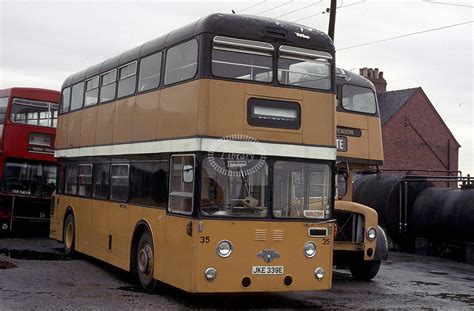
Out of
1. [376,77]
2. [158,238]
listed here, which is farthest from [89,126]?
[376,77]

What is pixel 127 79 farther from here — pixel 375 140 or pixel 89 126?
pixel 375 140

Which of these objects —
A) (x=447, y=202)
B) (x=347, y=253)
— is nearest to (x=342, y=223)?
(x=347, y=253)

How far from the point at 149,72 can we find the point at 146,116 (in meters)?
0.80

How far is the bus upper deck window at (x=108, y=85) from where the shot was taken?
13.3 m

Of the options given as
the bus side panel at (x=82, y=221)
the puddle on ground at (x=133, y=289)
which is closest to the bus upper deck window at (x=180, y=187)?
the puddle on ground at (x=133, y=289)

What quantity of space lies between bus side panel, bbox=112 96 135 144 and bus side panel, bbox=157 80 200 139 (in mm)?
1358

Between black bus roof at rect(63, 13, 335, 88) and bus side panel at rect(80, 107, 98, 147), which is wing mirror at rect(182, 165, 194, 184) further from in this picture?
bus side panel at rect(80, 107, 98, 147)

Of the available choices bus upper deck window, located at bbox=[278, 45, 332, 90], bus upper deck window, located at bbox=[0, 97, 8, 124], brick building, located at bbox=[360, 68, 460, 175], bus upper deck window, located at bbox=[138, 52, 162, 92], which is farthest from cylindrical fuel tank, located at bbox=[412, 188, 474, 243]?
brick building, located at bbox=[360, 68, 460, 175]

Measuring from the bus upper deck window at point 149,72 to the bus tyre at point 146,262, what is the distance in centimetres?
249

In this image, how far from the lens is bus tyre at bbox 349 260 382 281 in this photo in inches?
555

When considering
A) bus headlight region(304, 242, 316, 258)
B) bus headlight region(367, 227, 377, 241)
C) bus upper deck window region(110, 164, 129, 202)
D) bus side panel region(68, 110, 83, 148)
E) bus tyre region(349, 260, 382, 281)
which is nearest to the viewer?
bus headlight region(304, 242, 316, 258)

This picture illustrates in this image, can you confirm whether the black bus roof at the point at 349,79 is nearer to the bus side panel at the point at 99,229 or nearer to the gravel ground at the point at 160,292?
the gravel ground at the point at 160,292

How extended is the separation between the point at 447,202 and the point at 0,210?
13.2m

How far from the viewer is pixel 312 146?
10.2m
